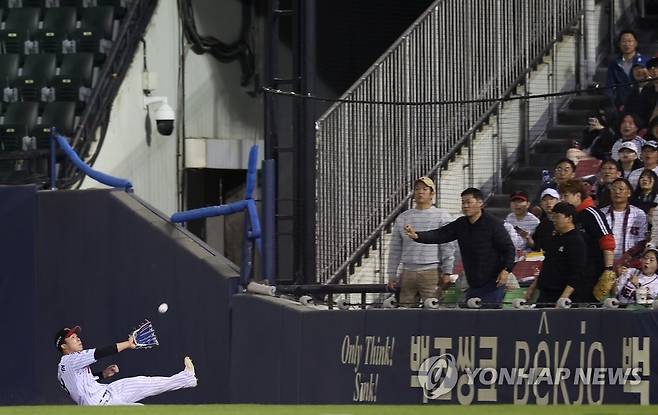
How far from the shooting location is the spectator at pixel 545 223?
40.2ft

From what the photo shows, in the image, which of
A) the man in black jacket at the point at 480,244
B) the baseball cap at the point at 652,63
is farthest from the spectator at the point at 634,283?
the baseball cap at the point at 652,63

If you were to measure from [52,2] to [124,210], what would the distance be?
638cm

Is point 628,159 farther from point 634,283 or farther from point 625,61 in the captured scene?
point 625,61

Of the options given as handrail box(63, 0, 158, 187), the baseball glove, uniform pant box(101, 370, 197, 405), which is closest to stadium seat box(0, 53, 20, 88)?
handrail box(63, 0, 158, 187)

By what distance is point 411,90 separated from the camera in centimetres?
1445

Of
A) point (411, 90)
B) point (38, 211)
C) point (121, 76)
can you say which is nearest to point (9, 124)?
point (121, 76)

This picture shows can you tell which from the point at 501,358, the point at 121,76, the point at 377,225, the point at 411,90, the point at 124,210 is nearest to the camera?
the point at 501,358

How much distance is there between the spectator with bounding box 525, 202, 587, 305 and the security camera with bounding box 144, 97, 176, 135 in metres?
9.00

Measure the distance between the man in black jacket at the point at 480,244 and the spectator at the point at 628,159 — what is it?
1.13m

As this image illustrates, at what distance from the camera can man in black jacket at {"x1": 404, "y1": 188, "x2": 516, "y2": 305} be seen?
1246 cm

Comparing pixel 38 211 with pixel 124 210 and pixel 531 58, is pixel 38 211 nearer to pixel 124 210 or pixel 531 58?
pixel 124 210

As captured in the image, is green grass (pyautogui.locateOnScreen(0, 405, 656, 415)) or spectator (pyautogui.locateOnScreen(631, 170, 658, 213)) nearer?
green grass (pyautogui.locateOnScreen(0, 405, 656, 415))

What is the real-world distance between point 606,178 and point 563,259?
3.19ft

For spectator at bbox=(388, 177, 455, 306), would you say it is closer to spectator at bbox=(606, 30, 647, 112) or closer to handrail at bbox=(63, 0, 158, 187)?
spectator at bbox=(606, 30, 647, 112)
